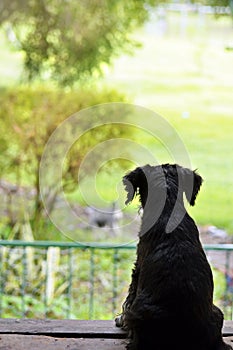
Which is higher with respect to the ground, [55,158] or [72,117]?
[72,117]

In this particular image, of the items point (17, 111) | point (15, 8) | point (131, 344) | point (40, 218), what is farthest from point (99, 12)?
point (131, 344)

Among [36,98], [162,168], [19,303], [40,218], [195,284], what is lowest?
[19,303]

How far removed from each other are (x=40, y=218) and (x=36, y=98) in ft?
3.29

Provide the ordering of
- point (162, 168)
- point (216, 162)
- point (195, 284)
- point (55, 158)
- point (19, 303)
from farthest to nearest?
point (216, 162) < point (55, 158) < point (19, 303) < point (162, 168) < point (195, 284)

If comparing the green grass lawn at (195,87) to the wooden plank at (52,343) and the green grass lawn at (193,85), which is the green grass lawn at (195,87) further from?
the wooden plank at (52,343)

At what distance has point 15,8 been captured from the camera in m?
5.07

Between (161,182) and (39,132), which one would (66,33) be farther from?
(161,182)

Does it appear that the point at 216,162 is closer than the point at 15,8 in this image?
No

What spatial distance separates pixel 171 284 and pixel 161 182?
350mm

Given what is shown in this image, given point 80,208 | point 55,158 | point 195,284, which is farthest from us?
point 80,208

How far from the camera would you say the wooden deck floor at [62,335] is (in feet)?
7.00

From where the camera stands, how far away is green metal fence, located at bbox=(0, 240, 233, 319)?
160 inches

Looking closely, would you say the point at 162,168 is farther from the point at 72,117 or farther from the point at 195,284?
the point at 72,117

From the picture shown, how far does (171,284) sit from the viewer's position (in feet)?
6.15
